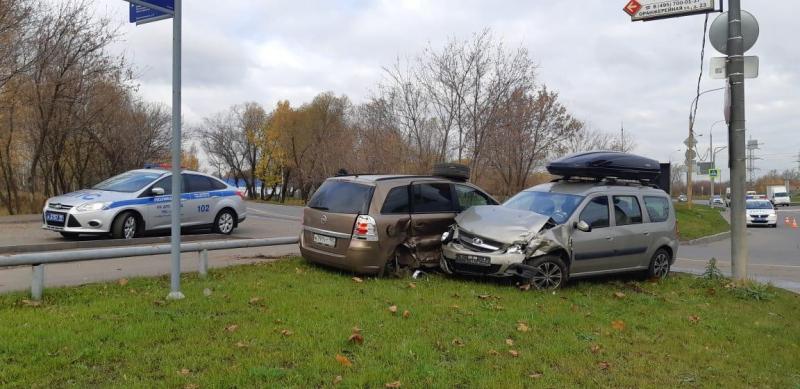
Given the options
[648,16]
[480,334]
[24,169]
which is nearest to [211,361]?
[480,334]

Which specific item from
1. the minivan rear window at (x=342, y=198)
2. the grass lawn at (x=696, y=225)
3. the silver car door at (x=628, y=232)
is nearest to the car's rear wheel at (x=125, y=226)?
the minivan rear window at (x=342, y=198)

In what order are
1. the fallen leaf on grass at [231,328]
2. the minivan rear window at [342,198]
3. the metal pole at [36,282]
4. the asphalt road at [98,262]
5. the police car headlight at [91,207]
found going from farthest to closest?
the police car headlight at [91,207] < the minivan rear window at [342,198] < the asphalt road at [98,262] < the metal pole at [36,282] < the fallen leaf on grass at [231,328]

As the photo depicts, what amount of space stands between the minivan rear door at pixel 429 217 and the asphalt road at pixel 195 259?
10.2ft

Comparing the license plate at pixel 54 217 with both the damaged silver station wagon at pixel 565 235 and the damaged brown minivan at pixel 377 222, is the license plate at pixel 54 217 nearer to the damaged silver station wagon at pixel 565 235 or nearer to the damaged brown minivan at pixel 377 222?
the damaged brown minivan at pixel 377 222

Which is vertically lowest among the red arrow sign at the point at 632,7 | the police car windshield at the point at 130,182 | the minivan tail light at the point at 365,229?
the minivan tail light at the point at 365,229

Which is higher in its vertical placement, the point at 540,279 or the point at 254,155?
the point at 254,155

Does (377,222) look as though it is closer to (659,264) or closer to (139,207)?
(659,264)

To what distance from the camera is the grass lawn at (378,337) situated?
418 centimetres

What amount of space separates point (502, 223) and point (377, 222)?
175cm

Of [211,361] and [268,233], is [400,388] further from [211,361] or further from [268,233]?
[268,233]

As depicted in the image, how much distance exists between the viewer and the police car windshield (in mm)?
12227

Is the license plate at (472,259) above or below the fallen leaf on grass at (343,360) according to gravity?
above

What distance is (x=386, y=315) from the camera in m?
5.94

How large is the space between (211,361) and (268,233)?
35.9 ft
